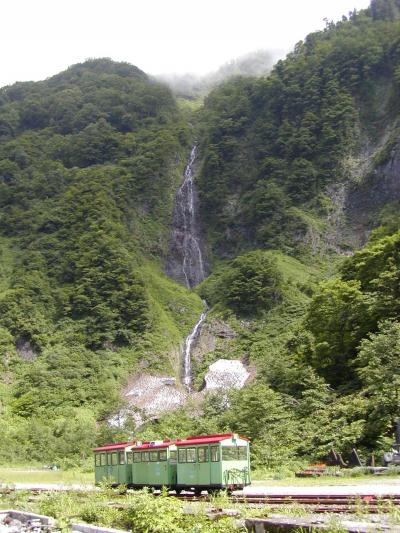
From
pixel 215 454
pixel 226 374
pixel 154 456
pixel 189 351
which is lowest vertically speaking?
pixel 154 456

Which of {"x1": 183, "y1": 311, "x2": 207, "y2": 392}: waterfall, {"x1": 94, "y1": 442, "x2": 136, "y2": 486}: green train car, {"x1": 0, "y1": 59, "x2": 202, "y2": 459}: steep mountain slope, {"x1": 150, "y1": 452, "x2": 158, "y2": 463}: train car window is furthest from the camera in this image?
{"x1": 183, "y1": 311, "x2": 207, "y2": 392}: waterfall

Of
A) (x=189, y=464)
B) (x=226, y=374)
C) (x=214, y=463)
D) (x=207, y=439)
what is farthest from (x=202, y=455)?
(x=226, y=374)

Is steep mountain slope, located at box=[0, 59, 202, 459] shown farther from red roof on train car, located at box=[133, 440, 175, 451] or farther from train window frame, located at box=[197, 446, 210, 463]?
train window frame, located at box=[197, 446, 210, 463]

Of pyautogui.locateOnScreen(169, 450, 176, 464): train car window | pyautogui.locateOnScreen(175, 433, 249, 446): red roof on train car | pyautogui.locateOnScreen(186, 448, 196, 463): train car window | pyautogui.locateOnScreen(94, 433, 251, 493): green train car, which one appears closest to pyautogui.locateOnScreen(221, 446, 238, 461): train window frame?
pyautogui.locateOnScreen(94, 433, 251, 493): green train car

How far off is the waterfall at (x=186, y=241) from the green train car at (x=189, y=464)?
2227 inches

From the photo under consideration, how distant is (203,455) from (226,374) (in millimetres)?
34178

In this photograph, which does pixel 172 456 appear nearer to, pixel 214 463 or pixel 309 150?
pixel 214 463

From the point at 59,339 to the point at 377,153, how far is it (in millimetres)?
47903

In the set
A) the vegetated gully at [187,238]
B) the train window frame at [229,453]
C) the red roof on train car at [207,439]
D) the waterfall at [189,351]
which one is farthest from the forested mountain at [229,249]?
the red roof on train car at [207,439]

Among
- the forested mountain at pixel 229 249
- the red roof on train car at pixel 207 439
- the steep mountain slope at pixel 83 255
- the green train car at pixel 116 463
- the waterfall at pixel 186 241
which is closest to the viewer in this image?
the red roof on train car at pixel 207 439

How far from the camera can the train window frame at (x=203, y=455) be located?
19.6 metres

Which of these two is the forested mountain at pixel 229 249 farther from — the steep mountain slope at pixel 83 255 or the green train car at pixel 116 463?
the green train car at pixel 116 463

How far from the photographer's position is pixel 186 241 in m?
85.4

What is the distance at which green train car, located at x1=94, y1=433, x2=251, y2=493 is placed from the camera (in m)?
19.3
